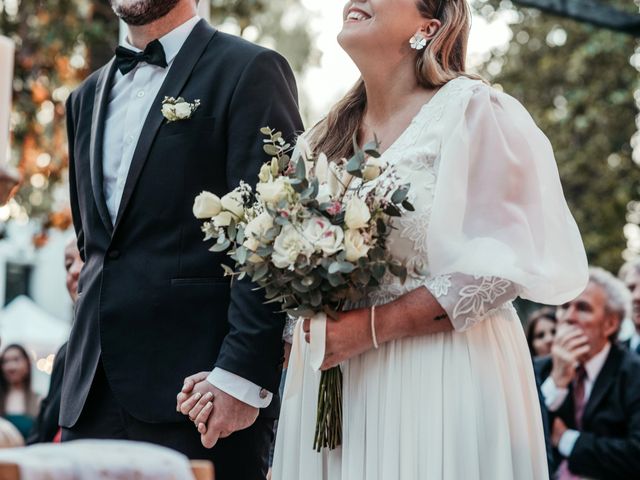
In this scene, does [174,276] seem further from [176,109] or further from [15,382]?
[15,382]

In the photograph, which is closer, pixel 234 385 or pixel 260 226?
pixel 260 226

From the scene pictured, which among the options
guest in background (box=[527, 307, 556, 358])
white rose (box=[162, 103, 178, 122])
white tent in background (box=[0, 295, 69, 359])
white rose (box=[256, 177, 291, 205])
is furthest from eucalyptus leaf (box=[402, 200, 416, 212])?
white tent in background (box=[0, 295, 69, 359])

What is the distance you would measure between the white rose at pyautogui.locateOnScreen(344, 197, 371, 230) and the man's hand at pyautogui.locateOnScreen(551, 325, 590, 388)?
380 cm

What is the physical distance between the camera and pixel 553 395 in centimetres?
680

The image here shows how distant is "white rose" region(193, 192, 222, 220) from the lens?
323 cm

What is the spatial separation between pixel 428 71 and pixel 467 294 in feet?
2.51

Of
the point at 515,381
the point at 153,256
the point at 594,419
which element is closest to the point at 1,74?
the point at 153,256

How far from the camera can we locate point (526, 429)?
10.8ft

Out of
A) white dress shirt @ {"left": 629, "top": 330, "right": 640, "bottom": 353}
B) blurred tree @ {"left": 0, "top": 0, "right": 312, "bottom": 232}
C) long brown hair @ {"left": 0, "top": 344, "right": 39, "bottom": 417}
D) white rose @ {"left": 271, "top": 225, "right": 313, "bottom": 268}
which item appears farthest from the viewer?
blurred tree @ {"left": 0, "top": 0, "right": 312, "bottom": 232}

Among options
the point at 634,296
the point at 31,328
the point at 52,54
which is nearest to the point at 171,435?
the point at 634,296

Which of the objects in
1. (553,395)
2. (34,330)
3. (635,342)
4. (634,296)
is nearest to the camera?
(553,395)

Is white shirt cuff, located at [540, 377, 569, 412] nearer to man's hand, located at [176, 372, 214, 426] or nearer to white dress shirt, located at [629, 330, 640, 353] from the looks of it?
white dress shirt, located at [629, 330, 640, 353]

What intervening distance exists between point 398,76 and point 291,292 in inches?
34.2

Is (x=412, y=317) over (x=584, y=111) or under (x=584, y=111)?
over
